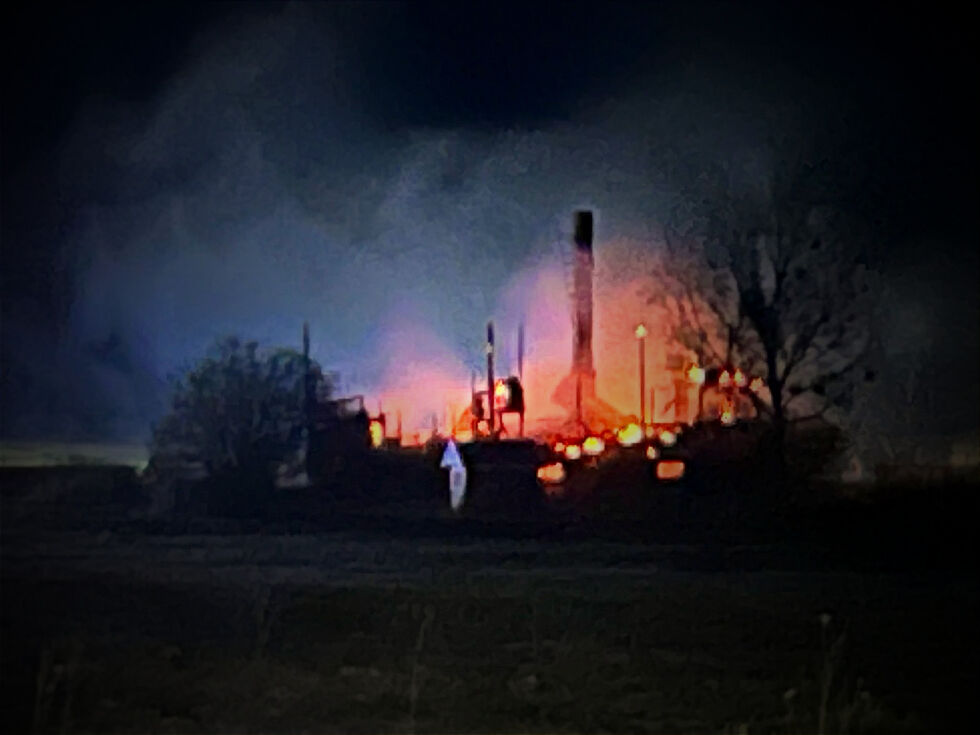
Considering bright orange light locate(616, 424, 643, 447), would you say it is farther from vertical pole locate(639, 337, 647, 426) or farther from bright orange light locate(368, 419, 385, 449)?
bright orange light locate(368, 419, 385, 449)

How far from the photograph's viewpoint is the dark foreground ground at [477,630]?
226cm

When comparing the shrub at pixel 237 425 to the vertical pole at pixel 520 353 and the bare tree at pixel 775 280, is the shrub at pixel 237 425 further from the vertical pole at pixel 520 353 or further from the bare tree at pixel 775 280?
the bare tree at pixel 775 280

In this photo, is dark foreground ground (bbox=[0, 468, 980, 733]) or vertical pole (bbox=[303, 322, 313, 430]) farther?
vertical pole (bbox=[303, 322, 313, 430])

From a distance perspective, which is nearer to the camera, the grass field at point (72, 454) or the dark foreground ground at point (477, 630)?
the dark foreground ground at point (477, 630)

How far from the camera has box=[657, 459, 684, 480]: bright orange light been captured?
2328 mm

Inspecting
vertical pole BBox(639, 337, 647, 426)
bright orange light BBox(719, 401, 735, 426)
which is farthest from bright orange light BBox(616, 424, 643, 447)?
bright orange light BBox(719, 401, 735, 426)

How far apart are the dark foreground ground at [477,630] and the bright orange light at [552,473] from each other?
0.32 feet

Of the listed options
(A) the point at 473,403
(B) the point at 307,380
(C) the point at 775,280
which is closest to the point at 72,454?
(B) the point at 307,380

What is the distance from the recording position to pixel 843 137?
2334 millimetres

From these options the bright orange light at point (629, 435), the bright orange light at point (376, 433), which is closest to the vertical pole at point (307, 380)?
the bright orange light at point (376, 433)

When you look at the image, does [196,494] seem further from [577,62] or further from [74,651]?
[577,62]

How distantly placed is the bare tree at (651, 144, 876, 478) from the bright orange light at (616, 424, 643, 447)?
17 cm

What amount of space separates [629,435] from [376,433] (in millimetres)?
450

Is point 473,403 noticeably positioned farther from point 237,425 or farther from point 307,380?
point 237,425
